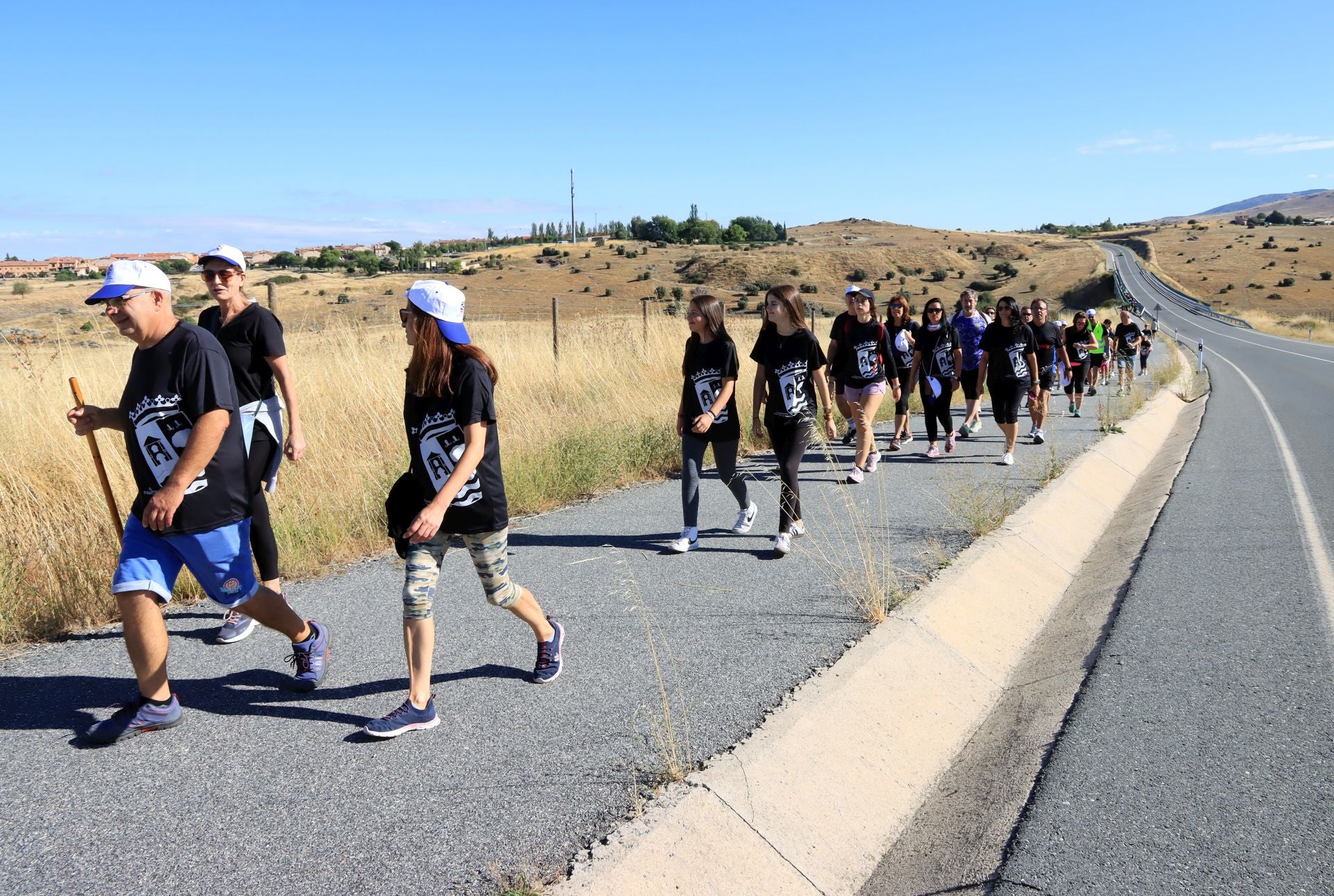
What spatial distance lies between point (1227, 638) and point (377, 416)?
717cm

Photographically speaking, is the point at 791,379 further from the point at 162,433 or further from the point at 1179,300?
the point at 1179,300

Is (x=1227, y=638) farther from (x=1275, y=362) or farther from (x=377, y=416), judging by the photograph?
(x=1275, y=362)

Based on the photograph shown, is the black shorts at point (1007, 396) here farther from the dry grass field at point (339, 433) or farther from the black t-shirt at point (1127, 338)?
the black t-shirt at point (1127, 338)

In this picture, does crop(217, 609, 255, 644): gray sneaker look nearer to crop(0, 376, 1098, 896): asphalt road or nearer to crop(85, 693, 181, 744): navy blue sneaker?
crop(0, 376, 1098, 896): asphalt road

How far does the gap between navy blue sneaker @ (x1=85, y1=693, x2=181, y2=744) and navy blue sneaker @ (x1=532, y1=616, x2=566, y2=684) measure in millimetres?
1464

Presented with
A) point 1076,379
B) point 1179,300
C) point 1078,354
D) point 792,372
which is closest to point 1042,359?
point 1076,379

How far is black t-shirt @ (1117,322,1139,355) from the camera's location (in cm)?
2055

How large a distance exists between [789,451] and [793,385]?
18.8 inches

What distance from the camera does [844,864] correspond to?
3.31m

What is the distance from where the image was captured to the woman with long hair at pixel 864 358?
9742mm

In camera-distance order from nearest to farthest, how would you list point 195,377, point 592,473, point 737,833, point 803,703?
1. point 737,833
2. point 195,377
3. point 803,703
4. point 592,473

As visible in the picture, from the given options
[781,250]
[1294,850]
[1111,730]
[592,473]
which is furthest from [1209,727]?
[781,250]

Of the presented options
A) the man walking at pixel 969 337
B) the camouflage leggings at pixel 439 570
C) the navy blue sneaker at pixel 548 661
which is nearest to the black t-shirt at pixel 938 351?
the man walking at pixel 969 337

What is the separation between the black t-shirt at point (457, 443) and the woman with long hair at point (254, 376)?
1330 millimetres
